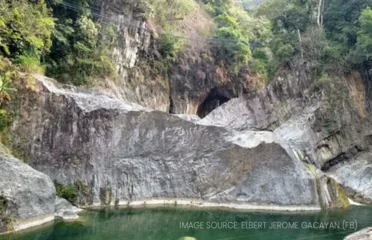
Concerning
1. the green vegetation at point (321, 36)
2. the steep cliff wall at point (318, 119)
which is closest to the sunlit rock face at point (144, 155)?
the steep cliff wall at point (318, 119)

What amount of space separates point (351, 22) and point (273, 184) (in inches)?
580

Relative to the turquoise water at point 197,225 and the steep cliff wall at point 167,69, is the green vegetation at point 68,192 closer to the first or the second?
the turquoise water at point 197,225

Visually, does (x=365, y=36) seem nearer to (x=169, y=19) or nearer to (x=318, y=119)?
(x=318, y=119)

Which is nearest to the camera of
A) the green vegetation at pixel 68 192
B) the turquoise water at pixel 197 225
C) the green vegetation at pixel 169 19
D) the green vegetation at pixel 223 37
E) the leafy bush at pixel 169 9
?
the turquoise water at pixel 197 225

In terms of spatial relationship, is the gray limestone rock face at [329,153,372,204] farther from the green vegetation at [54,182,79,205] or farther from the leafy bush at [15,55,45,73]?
the leafy bush at [15,55,45,73]

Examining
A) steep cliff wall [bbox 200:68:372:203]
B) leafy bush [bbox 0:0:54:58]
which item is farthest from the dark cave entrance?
leafy bush [bbox 0:0:54:58]

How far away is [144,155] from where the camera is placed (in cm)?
1898

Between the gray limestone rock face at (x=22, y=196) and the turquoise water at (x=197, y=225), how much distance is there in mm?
504

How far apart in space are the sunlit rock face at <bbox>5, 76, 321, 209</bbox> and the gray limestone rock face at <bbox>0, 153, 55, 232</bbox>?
2550 mm

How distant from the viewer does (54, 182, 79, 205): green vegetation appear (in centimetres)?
1636

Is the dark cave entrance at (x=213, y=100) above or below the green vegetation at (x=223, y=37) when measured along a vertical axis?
below

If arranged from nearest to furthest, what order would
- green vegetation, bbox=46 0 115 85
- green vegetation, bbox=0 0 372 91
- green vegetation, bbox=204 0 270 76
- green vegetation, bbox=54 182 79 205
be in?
green vegetation, bbox=54 182 79 205 < green vegetation, bbox=0 0 372 91 < green vegetation, bbox=46 0 115 85 < green vegetation, bbox=204 0 270 76

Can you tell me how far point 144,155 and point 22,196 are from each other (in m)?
6.80

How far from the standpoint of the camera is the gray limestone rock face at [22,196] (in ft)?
41.3
